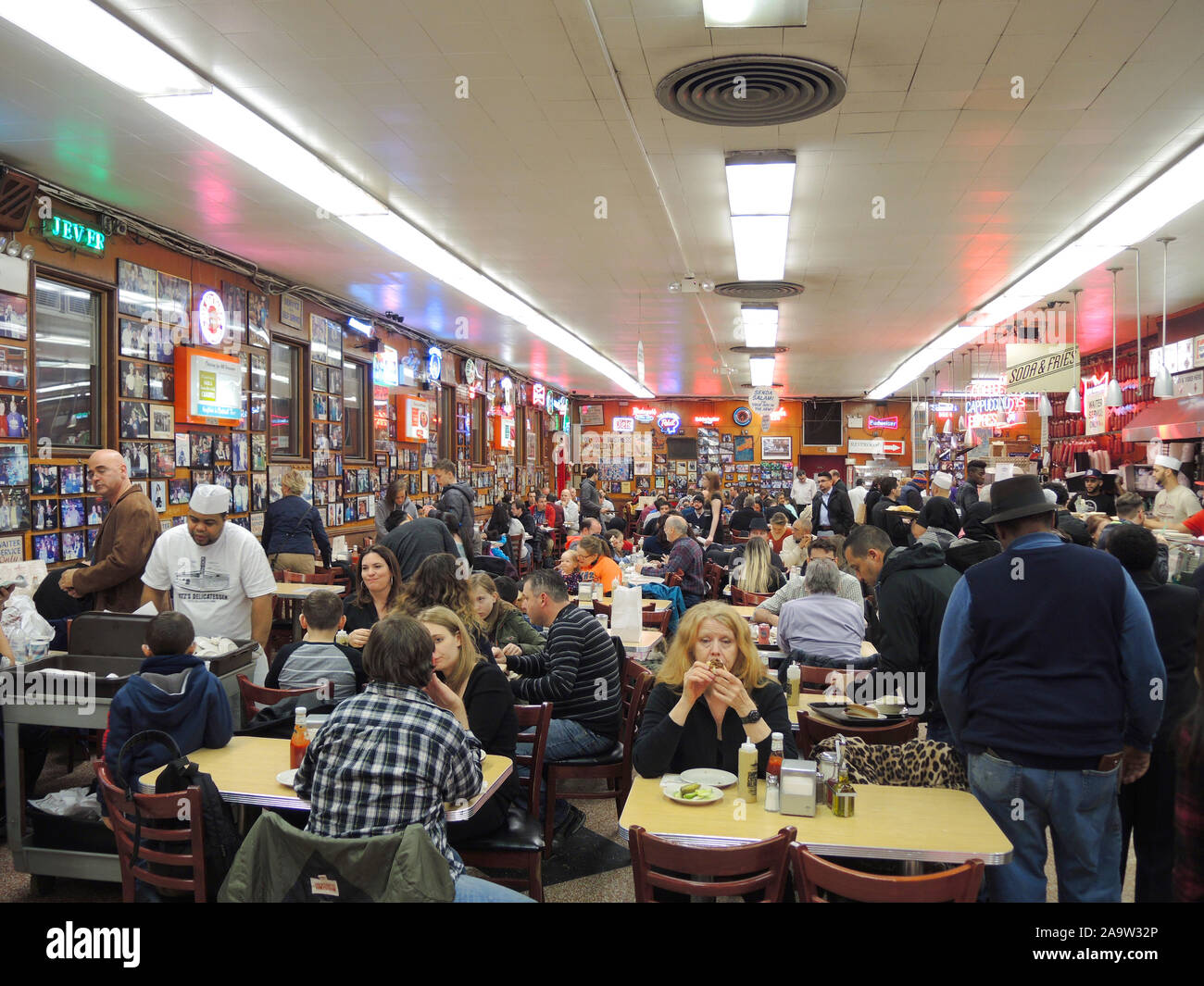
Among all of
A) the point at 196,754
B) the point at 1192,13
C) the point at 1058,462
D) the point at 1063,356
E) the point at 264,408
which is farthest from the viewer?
the point at 1058,462

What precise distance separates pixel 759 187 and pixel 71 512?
5.52 metres

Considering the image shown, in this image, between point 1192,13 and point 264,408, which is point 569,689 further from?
point 264,408

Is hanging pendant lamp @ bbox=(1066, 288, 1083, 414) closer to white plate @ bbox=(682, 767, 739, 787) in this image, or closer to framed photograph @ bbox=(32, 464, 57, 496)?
white plate @ bbox=(682, 767, 739, 787)

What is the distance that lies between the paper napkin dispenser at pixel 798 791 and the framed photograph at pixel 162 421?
21.0 feet

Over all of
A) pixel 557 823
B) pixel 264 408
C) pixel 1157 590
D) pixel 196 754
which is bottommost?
pixel 557 823

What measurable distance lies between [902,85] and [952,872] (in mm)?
4115

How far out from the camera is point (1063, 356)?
10.7 m

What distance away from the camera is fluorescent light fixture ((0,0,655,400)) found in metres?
4.33

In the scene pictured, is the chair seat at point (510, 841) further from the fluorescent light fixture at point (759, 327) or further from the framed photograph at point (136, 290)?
the fluorescent light fixture at point (759, 327)

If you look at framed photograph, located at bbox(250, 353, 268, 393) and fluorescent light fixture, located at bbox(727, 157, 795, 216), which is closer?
fluorescent light fixture, located at bbox(727, 157, 795, 216)

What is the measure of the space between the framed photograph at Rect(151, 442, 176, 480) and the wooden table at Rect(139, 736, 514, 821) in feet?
14.1

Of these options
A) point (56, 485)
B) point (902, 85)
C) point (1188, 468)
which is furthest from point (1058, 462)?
point (56, 485)

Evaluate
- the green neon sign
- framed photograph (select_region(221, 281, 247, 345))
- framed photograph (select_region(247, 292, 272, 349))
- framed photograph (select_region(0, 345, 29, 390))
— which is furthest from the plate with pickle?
framed photograph (select_region(247, 292, 272, 349))
